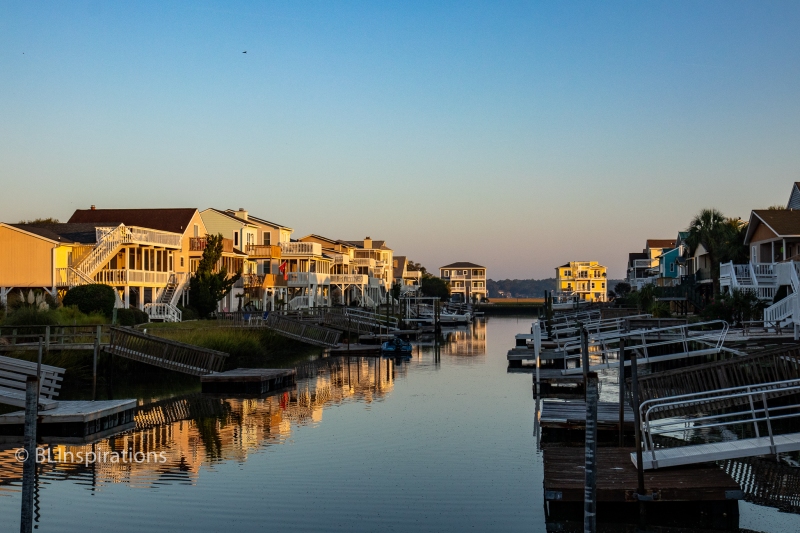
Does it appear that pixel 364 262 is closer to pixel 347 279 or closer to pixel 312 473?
pixel 347 279

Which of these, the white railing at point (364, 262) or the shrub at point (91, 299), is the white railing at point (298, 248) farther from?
the shrub at point (91, 299)

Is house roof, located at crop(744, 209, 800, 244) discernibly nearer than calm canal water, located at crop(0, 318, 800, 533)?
No

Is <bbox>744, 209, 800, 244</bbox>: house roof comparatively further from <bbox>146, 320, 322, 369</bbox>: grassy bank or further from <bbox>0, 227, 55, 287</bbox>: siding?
<bbox>0, 227, 55, 287</bbox>: siding

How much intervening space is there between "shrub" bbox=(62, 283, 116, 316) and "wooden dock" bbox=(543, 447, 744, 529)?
124 ft

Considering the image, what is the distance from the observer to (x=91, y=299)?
49062mm

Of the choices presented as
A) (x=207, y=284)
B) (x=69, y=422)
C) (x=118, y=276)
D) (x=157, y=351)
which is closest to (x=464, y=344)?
(x=207, y=284)

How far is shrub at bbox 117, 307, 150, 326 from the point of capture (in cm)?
4816

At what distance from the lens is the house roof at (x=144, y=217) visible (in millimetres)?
69375

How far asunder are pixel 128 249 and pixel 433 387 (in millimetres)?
28184

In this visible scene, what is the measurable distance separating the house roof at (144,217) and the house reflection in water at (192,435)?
112 feet

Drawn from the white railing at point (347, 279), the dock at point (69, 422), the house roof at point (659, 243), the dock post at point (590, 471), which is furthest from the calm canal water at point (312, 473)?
the house roof at point (659, 243)

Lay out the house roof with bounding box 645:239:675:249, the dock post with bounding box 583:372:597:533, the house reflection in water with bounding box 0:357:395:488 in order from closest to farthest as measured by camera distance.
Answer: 1. the dock post with bounding box 583:372:597:533
2. the house reflection in water with bounding box 0:357:395:488
3. the house roof with bounding box 645:239:675:249

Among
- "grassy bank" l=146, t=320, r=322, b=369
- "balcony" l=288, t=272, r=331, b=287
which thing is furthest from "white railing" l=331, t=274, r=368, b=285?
"grassy bank" l=146, t=320, r=322, b=369

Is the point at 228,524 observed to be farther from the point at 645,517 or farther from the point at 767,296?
the point at 767,296
